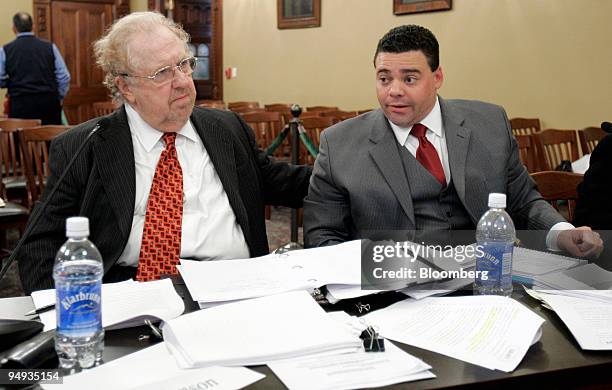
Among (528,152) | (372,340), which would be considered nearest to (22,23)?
(528,152)

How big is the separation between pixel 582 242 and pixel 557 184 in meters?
0.65

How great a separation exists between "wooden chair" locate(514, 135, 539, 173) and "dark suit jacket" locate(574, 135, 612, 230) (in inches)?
80.7

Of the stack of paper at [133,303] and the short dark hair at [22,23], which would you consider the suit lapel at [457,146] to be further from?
the short dark hair at [22,23]

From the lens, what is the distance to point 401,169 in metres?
2.21

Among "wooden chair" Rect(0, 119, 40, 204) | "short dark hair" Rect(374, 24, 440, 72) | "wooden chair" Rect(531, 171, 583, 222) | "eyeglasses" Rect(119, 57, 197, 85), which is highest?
"short dark hair" Rect(374, 24, 440, 72)

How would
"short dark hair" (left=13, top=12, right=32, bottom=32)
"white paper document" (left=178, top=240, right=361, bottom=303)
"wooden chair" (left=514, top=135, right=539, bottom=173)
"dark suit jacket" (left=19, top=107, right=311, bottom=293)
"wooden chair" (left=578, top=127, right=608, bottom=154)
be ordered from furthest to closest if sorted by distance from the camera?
"short dark hair" (left=13, top=12, right=32, bottom=32), "wooden chair" (left=578, top=127, right=608, bottom=154), "wooden chair" (left=514, top=135, right=539, bottom=173), "dark suit jacket" (left=19, top=107, right=311, bottom=293), "white paper document" (left=178, top=240, right=361, bottom=303)

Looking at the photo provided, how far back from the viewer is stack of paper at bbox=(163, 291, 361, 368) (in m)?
1.19

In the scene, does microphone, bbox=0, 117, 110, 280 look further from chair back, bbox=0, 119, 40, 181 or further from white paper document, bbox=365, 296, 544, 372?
chair back, bbox=0, 119, 40, 181

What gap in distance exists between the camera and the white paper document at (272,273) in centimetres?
150

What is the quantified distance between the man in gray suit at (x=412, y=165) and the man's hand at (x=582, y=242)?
229 mm

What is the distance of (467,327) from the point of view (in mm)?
1346

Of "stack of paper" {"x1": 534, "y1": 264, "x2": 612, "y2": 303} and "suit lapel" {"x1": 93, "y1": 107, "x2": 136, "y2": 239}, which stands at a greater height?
"suit lapel" {"x1": 93, "y1": 107, "x2": 136, "y2": 239}

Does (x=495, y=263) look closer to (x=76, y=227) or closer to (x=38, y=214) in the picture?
(x=76, y=227)

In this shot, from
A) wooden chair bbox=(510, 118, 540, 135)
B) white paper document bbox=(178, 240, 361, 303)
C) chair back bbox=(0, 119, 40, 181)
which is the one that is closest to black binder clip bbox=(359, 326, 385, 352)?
white paper document bbox=(178, 240, 361, 303)
